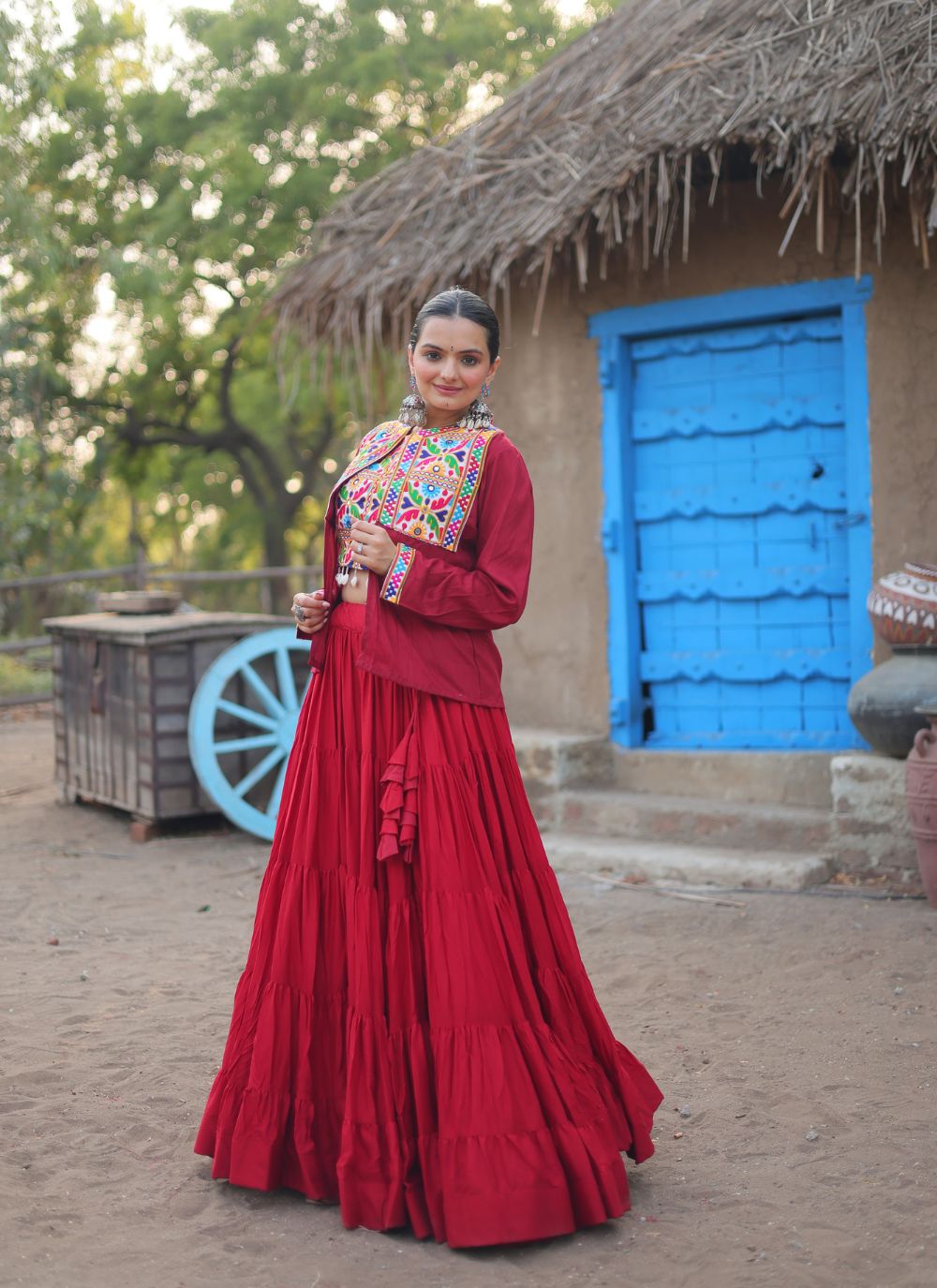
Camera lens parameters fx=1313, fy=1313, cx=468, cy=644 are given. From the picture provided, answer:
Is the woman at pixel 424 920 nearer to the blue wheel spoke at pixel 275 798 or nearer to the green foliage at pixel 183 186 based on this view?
the blue wheel spoke at pixel 275 798

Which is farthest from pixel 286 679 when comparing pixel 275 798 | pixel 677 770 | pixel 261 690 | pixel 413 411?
pixel 413 411

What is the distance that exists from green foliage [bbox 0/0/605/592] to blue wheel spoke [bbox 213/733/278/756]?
26.5ft

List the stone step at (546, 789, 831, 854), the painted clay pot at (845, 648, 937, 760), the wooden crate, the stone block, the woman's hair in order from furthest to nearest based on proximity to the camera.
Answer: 1. the wooden crate
2. the stone step at (546, 789, 831, 854)
3. the stone block
4. the painted clay pot at (845, 648, 937, 760)
5. the woman's hair

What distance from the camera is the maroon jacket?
250 cm

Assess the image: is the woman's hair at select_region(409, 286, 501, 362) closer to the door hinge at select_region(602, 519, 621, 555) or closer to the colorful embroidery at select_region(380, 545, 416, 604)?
the colorful embroidery at select_region(380, 545, 416, 604)

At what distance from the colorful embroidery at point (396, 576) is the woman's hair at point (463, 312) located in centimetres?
46

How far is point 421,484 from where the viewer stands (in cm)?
260

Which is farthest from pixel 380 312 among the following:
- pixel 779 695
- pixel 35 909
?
pixel 35 909

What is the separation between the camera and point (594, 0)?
1844cm

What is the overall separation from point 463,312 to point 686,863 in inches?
127

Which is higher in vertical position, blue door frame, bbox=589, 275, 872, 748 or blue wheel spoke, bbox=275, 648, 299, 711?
blue door frame, bbox=589, 275, 872, 748

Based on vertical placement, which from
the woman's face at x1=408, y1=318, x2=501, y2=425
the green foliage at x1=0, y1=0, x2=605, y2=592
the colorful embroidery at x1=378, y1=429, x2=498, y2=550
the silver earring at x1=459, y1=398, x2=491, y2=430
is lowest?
the colorful embroidery at x1=378, y1=429, x2=498, y2=550

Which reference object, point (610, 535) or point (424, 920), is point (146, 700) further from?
point (424, 920)

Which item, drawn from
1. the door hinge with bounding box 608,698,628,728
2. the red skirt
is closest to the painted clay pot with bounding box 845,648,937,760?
the door hinge with bounding box 608,698,628,728
